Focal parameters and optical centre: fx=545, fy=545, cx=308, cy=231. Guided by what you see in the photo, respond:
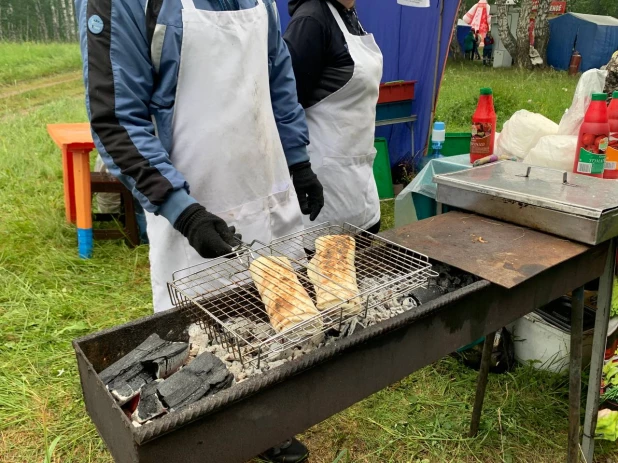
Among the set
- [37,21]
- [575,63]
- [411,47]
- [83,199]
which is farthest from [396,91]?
[37,21]

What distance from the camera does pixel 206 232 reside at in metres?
1.50

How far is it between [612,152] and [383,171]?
3.21 meters

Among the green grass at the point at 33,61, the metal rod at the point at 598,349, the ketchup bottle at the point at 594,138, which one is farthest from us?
the green grass at the point at 33,61

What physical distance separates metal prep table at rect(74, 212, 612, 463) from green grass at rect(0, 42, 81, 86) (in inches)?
532

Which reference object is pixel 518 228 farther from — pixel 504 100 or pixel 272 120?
pixel 504 100

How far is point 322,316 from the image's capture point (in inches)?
50.2

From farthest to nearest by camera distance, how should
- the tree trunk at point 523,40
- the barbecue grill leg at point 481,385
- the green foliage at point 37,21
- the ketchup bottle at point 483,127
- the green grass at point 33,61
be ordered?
1. the green foliage at point 37,21
2. the tree trunk at point 523,40
3. the green grass at point 33,61
4. the ketchup bottle at point 483,127
5. the barbecue grill leg at point 481,385

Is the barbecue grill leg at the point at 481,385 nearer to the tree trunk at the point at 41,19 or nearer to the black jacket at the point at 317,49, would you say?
the black jacket at the point at 317,49

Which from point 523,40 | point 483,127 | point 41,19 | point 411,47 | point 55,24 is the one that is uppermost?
point 41,19

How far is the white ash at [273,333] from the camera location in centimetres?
130

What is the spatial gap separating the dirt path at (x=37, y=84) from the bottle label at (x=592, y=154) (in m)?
12.1

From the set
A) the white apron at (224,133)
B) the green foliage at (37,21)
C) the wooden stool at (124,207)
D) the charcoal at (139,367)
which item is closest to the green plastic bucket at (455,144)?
the wooden stool at (124,207)

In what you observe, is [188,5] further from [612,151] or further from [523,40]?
[523,40]

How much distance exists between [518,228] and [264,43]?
112cm
